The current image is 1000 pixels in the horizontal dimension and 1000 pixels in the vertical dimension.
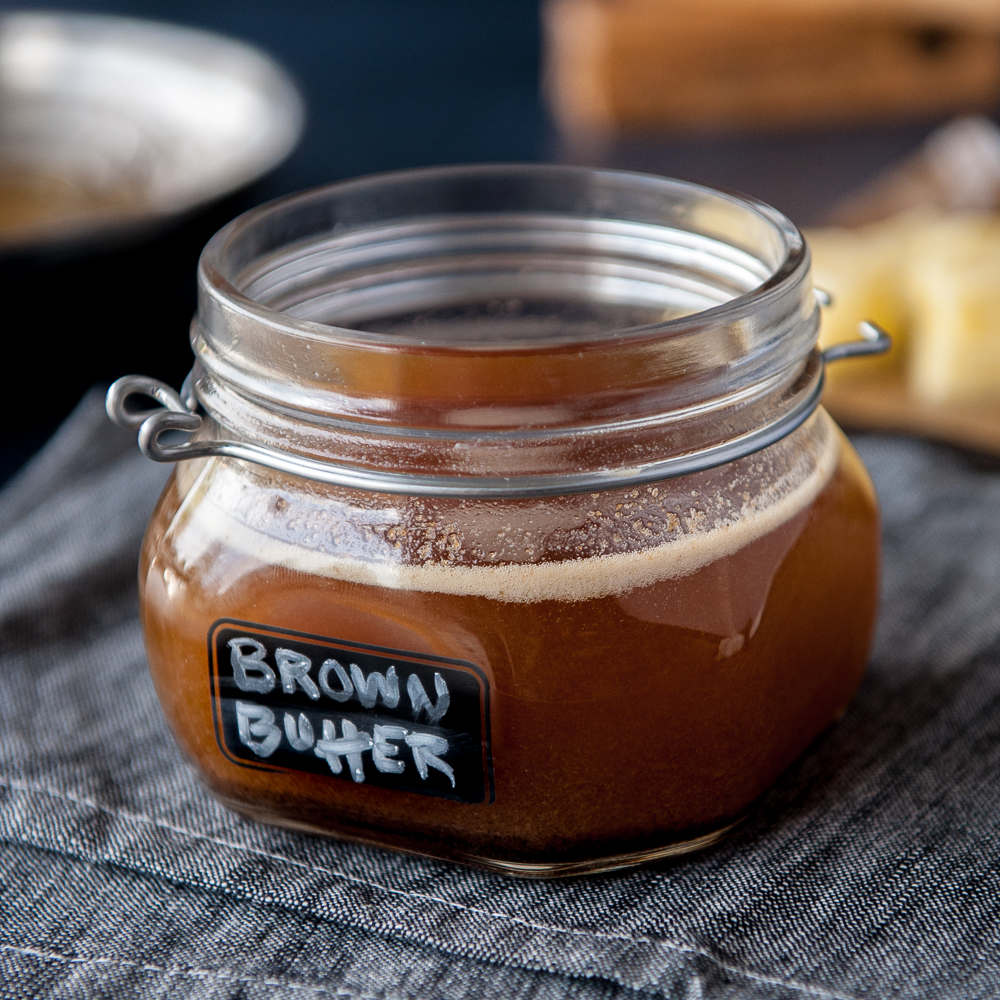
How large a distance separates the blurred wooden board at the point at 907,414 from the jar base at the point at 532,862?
0.63 meters

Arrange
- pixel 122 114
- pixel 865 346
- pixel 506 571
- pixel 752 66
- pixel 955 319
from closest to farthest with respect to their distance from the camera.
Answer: pixel 506 571 → pixel 865 346 → pixel 955 319 → pixel 122 114 → pixel 752 66

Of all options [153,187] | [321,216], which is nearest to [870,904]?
[321,216]

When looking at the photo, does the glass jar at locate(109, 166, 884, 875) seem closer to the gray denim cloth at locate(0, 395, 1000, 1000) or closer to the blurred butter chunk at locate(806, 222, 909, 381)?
the gray denim cloth at locate(0, 395, 1000, 1000)

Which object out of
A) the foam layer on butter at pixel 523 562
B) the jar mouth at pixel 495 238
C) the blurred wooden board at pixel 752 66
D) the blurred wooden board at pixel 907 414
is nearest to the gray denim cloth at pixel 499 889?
the foam layer on butter at pixel 523 562

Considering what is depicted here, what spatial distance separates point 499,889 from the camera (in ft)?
2.26

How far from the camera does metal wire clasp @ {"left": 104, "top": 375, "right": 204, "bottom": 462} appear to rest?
664mm

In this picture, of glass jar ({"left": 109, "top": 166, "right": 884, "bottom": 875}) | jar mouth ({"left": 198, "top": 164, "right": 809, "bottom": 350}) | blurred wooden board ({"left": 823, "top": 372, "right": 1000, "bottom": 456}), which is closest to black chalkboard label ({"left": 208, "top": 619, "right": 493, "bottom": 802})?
glass jar ({"left": 109, "top": 166, "right": 884, "bottom": 875})

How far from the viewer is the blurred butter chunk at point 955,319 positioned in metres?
1.26

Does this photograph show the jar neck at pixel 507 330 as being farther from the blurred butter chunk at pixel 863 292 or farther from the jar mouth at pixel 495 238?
the blurred butter chunk at pixel 863 292

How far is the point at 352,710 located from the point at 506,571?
11 cm

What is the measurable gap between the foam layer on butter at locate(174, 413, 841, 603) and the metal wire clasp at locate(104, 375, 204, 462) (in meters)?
0.03

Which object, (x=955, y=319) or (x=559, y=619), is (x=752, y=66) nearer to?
(x=955, y=319)

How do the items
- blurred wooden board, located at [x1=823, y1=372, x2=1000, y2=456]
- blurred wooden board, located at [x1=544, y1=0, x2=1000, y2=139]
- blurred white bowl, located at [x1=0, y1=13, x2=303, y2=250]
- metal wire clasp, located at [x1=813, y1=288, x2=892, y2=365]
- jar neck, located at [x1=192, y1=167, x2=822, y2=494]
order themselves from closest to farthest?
jar neck, located at [x1=192, y1=167, x2=822, y2=494] → metal wire clasp, located at [x1=813, y1=288, x2=892, y2=365] → blurred wooden board, located at [x1=823, y1=372, x2=1000, y2=456] → blurred white bowl, located at [x1=0, y1=13, x2=303, y2=250] → blurred wooden board, located at [x1=544, y1=0, x2=1000, y2=139]

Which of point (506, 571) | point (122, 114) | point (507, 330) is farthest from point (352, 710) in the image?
point (122, 114)
